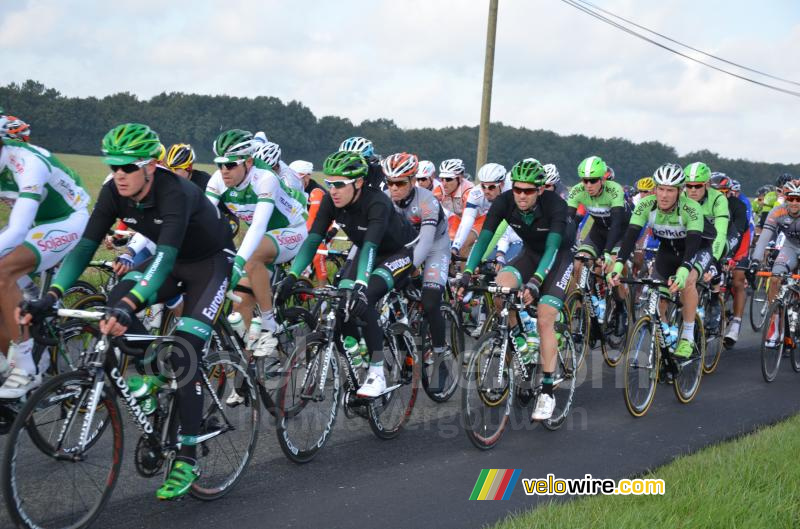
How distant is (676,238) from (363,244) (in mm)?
4222

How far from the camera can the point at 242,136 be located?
23.3 ft

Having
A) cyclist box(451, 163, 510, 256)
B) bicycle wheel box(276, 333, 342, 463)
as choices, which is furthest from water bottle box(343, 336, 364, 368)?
cyclist box(451, 163, 510, 256)

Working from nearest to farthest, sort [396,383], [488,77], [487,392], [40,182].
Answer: [40,182], [487,392], [396,383], [488,77]

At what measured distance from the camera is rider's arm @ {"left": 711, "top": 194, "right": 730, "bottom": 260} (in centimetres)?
897

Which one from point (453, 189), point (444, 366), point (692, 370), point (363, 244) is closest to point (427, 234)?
point (444, 366)

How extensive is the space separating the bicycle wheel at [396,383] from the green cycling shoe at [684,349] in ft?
9.68

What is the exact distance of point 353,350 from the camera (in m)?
6.07

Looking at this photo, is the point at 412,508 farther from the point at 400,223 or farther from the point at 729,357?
the point at 729,357

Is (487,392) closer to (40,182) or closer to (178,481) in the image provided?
(178,481)

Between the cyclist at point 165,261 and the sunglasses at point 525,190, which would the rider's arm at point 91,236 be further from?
the sunglasses at point 525,190

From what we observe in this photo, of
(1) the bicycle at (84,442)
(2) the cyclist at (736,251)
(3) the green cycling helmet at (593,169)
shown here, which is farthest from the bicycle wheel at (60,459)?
(2) the cyclist at (736,251)

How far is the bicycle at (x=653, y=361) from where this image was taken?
754 cm

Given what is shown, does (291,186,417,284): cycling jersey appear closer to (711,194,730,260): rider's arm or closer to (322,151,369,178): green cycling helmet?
(322,151,369,178): green cycling helmet

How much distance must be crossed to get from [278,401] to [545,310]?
273 cm
